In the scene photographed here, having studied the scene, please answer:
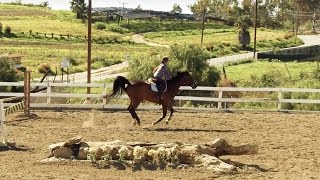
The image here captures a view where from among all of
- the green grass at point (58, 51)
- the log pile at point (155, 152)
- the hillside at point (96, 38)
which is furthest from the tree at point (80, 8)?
the log pile at point (155, 152)

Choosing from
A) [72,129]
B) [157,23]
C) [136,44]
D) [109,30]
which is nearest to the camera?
[72,129]

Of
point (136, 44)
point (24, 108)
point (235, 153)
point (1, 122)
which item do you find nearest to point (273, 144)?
point (235, 153)

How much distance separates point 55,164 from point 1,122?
3.14 metres

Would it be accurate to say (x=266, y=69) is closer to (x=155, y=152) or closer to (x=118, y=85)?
(x=118, y=85)

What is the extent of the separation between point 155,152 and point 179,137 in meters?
4.08

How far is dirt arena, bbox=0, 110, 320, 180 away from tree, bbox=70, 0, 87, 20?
98882 millimetres

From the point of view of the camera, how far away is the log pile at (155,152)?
37.7 ft

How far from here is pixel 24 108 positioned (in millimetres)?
19266

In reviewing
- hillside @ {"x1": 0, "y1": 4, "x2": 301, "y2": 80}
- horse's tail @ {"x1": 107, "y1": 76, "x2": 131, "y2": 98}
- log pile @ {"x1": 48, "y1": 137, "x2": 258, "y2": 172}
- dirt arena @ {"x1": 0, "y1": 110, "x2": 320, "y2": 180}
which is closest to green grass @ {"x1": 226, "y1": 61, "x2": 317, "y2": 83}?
hillside @ {"x1": 0, "y1": 4, "x2": 301, "y2": 80}

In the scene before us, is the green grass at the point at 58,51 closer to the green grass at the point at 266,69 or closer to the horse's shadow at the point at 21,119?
the green grass at the point at 266,69

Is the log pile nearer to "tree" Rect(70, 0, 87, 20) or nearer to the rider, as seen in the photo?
the rider

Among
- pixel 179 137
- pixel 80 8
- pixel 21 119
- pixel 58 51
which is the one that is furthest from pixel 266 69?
pixel 80 8

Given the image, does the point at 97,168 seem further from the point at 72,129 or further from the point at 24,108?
the point at 24,108

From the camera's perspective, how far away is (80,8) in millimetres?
119312
